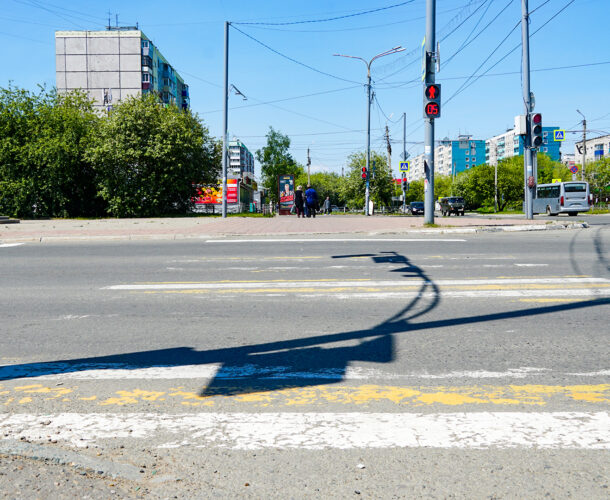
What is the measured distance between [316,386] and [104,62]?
7646cm

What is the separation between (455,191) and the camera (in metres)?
106

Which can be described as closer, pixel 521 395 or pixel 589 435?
pixel 589 435

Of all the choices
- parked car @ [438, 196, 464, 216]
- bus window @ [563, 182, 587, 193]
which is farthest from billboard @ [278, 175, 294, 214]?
parked car @ [438, 196, 464, 216]

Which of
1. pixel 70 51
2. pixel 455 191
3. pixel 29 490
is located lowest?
pixel 29 490

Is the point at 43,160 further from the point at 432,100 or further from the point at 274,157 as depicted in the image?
the point at 274,157

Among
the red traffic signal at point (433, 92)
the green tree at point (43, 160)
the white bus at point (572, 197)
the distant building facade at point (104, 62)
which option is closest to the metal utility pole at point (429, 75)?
the red traffic signal at point (433, 92)

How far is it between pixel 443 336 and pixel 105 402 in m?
2.61

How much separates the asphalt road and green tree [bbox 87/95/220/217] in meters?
26.4

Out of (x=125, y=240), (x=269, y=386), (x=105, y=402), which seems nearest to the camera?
(x=105, y=402)

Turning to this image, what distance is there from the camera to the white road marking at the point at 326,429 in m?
2.61

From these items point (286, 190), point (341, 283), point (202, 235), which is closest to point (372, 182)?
point (286, 190)

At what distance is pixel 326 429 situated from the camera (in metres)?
2.77

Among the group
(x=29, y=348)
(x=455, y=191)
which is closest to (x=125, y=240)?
(x=29, y=348)

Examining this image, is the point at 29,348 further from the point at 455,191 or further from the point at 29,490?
the point at 455,191
